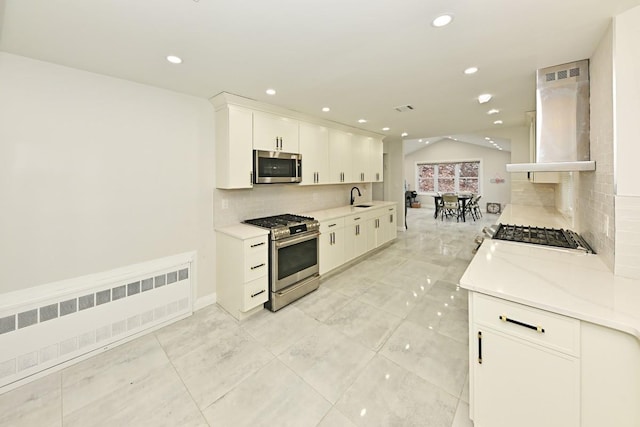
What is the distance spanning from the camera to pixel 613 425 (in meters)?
1.08

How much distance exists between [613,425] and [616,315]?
484 mm

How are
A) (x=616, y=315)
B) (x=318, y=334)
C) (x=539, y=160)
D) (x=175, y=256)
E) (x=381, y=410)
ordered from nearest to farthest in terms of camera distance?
1. (x=616, y=315)
2. (x=381, y=410)
3. (x=539, y=160)
4. (x=318, y=334)
5. (x=175, y=256)

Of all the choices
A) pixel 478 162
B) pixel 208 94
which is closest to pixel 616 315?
pixel 208 94

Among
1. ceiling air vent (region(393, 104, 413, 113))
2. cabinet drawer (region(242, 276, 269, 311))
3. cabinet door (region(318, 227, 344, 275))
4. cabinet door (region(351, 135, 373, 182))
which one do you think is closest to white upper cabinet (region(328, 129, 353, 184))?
cabinet door (region(351, 135, 373, 182))

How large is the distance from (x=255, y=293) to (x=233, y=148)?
1606 millimetres

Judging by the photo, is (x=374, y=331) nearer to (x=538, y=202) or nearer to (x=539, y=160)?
(x=539, y=160)

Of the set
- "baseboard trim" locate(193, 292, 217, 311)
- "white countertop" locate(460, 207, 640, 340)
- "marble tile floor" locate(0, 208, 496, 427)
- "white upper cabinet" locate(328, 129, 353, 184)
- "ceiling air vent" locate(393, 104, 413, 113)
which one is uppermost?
"ceiling air vent" locate(393, 104, 413, 113)

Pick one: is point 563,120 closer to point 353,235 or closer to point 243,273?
point 353,235

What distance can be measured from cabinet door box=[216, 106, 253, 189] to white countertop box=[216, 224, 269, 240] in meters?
0.49

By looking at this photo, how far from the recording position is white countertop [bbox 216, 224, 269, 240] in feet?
8.67

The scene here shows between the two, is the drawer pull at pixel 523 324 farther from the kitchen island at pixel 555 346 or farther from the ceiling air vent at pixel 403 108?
the ceiling air vent at pixel 403 108

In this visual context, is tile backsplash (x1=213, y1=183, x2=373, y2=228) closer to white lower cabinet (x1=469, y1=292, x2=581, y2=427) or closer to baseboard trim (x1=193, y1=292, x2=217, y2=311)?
baseboard trim (x1=193, y1=292, x2=217, y2=311)

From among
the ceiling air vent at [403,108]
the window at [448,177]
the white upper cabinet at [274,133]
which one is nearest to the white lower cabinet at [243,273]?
the white upper cabinet at [274,133]

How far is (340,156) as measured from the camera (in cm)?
436
